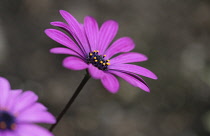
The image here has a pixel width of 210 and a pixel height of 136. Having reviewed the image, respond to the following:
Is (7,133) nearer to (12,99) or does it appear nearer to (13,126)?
(13,126)

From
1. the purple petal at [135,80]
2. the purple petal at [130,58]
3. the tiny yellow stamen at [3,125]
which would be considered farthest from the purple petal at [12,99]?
the purple petal at [130,58]

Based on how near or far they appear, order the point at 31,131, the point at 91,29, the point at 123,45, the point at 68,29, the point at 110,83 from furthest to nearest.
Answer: the point at 123,45, the point at 91,29, the point at 68,29, the point at 110,83, the point at 31,131

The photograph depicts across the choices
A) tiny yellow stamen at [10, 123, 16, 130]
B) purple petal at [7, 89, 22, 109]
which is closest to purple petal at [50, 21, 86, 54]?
purple petal at [7, 89, 22, 109]

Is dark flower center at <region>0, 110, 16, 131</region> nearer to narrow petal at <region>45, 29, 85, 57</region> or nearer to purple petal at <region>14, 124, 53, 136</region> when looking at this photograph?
purple petal at <region>14, 124, 53, 136</region>

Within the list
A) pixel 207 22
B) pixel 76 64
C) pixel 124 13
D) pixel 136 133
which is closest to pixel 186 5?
pixel 207 22

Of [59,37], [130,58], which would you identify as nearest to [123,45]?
[130,58]

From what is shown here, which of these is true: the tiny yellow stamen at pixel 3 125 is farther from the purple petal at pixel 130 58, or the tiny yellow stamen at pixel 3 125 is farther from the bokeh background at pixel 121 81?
the bokeh background at pixel 121 81

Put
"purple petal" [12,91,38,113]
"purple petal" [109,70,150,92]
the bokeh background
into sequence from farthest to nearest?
the bokeh background < "purple petal" [109,70,150,92] < "purple petal" [12,91,38,113]
